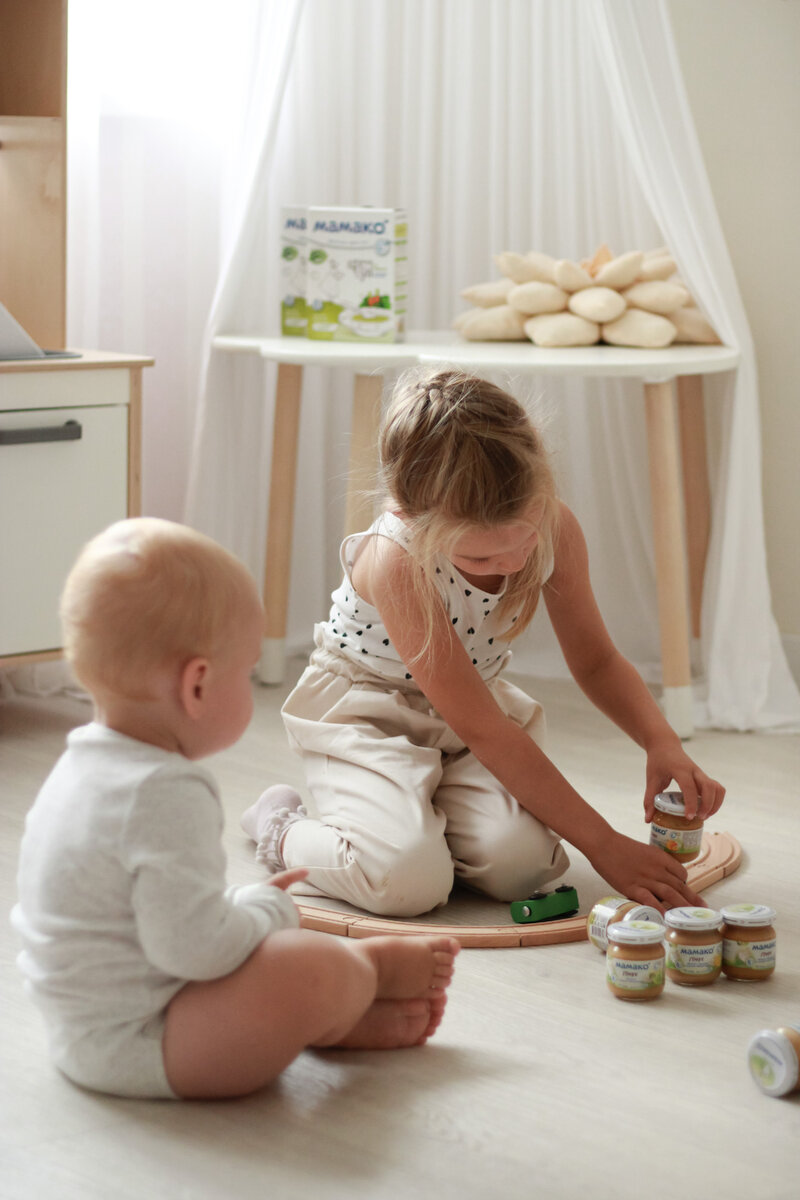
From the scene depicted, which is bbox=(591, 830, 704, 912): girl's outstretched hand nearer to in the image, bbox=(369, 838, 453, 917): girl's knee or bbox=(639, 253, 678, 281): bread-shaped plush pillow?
bbox=(369, 838, 453, 917): girl's knee

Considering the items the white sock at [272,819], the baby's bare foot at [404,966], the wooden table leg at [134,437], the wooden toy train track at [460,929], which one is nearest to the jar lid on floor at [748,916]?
the wooden toy train track at [460,929]

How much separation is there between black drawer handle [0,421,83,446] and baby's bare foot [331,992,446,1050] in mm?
936

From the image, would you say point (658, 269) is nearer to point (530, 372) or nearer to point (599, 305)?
point (599, 305)

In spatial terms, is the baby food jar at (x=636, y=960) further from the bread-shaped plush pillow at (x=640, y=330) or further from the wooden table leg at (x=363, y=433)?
the bread-shaped plush pillow at (x=640, y=330)

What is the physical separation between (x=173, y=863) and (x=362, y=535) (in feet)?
1.90

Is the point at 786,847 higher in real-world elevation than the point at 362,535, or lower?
lower

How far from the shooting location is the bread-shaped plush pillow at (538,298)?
2006 mm

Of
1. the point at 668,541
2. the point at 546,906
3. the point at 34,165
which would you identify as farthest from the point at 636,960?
the point at 34,165

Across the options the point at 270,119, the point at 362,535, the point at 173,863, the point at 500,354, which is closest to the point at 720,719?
the point at 500,354

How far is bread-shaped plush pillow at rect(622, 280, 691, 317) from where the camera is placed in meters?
1.97

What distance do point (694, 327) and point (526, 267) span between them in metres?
0.26

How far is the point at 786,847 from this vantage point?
1.45 metres

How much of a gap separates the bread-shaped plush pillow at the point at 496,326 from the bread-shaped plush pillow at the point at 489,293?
0.05 feet

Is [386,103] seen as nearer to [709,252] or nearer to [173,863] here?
[709,252]
